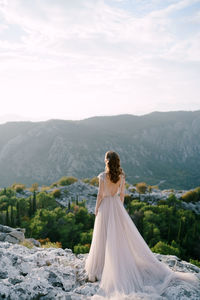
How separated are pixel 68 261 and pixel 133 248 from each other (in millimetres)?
2099

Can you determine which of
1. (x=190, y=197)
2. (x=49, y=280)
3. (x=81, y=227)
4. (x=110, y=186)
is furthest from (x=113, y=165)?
(x=190, y=197)

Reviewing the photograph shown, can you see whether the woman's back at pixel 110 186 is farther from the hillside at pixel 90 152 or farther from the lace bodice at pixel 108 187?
the hillside at pixel 90 152

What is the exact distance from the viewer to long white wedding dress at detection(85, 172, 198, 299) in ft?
17.4

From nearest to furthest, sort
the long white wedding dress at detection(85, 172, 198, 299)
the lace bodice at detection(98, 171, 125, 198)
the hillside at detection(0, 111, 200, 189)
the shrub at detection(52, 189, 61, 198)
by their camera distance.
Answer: the long white wedding dress at detection(85, 172, 198, 299) < the lace bodice at detection(98, 171, 125, 198) < the shrub at detection(52, 189, 61, 198) < the hillside at detection(0, 111, 200, 189)

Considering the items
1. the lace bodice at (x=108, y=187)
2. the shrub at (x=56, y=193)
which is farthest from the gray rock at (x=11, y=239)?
the shrub at (x=56, y=193)

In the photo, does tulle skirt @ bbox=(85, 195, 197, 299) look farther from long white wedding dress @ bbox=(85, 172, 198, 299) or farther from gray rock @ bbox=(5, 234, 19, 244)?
gray rock @ bbox=(5, 234, 19, 244)

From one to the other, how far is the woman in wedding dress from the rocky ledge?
0.99 feet

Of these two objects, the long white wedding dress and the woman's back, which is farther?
the woman's back

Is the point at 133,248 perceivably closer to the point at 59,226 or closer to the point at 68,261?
the point at 68,261

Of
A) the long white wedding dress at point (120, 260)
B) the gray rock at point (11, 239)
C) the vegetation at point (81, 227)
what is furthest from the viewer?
the vegetation at point (81, 227)

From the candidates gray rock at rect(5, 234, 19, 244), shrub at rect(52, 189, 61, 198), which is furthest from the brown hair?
shrub at rect(52, 189, 61, 198)

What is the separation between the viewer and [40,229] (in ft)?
90.5

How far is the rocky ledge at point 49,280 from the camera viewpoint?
190 inches

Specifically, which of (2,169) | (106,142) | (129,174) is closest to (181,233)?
(129,174)
